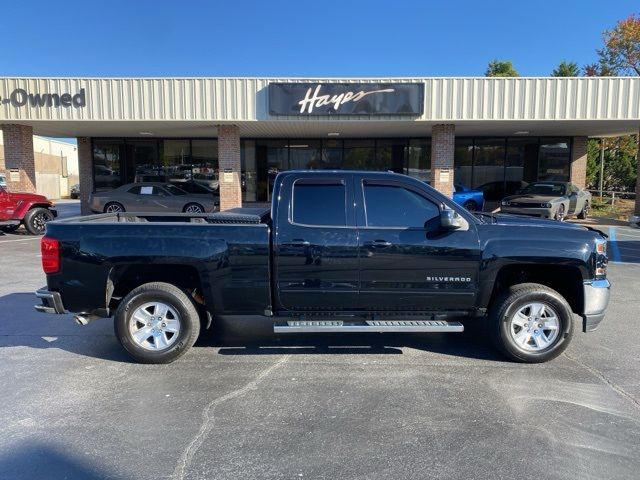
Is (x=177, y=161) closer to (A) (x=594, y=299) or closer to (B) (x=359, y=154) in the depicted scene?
(B) (x=359, y=154)

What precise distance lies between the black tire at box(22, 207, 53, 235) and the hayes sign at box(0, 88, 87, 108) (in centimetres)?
358

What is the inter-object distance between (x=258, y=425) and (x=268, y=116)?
13.6 meters

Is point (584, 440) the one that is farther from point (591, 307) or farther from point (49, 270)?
point (49, 270)

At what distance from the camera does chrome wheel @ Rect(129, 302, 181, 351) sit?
190 inches

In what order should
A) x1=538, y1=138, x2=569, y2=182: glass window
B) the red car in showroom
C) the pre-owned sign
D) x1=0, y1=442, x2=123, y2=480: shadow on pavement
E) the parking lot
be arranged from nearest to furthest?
x1=0, y1=442, x2=123, y2=480: shadow on pavement
the parking lot
the red car in showroom
the pre-owned sign
x1=538, y1=138, x2=569, y2=182: glass window

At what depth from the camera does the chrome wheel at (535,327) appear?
483 cm

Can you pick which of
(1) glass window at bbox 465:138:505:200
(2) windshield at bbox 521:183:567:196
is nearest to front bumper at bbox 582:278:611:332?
→ (2) windshield at bbox 521:183:567:196

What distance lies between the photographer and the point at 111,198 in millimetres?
18703

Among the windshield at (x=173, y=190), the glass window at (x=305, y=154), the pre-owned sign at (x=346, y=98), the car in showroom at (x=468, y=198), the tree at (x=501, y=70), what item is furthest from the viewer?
the tree at (x=501, y=70)

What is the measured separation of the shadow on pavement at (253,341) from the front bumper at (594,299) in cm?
95

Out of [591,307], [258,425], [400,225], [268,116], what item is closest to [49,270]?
[258,425]

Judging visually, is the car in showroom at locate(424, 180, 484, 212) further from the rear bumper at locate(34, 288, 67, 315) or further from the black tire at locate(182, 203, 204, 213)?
the rear bumper at locate(34, 288, 67, 315)

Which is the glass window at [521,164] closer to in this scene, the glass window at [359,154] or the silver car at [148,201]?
the glass window at [359,154]

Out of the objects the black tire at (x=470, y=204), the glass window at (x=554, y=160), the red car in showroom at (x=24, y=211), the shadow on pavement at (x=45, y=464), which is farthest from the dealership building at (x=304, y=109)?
the shadow on pavement at (x=45, y=464)
